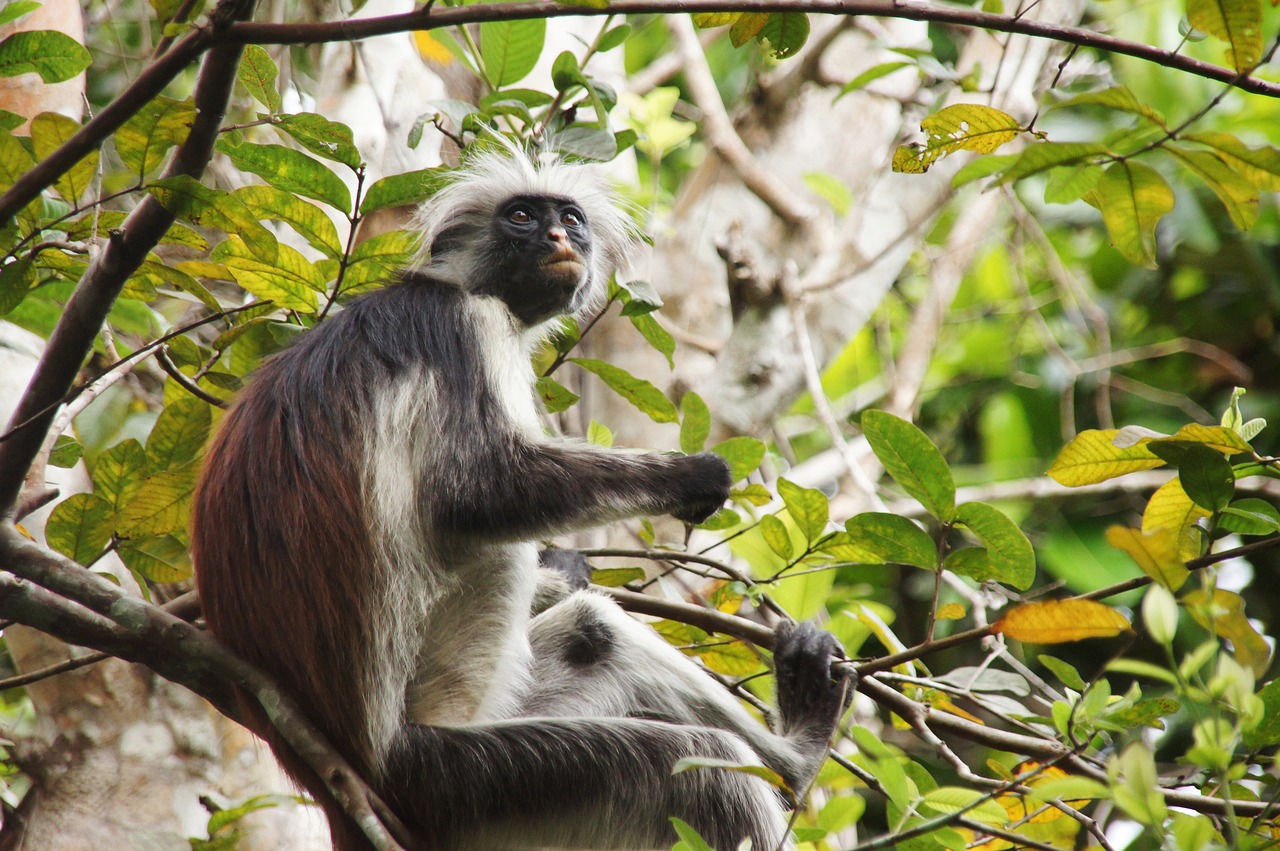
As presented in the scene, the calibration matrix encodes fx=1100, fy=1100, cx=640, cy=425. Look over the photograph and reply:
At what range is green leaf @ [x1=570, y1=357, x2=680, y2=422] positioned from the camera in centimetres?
387

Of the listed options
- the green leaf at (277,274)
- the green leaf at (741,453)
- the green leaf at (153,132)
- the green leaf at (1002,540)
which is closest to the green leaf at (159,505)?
the green leaf at (277,274)

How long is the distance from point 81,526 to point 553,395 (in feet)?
5.48

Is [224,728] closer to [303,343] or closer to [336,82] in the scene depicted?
[303,343]

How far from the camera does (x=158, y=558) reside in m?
3.48

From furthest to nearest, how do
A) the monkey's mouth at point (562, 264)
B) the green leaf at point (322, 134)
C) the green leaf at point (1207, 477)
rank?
1. the monkey's mouth at point (562, 264)
2. the green leaf at point (322, 134)
3. the green leaf at point (1207, 477)

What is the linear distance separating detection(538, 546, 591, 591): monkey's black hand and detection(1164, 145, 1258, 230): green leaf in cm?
269

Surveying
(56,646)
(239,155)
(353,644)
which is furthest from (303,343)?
(56,646)

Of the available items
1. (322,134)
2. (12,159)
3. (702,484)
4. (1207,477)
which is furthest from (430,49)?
(1207,477)

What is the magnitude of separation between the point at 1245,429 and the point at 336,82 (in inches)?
159

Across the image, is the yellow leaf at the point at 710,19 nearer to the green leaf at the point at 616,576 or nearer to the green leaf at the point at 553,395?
the green leaf at the point at 553,395

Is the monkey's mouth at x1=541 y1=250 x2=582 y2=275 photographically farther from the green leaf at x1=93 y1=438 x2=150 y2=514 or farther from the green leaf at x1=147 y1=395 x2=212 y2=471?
the green leaf at x1=93 y1=438 x2=150 y2=514

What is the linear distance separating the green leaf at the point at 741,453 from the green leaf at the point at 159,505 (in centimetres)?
173

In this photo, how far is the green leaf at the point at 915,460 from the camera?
9.70 feet

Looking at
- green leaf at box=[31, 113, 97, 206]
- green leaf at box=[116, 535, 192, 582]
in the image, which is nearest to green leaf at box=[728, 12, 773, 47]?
green leaf at box=[31, 113, 97, 206]
